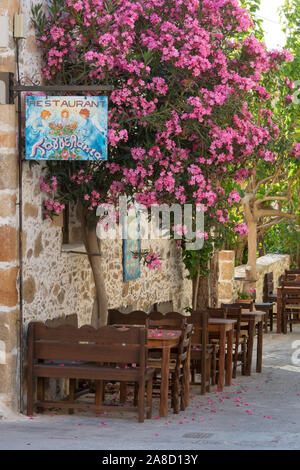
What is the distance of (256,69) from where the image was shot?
10.1 meters

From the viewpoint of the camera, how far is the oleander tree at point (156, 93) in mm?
9133

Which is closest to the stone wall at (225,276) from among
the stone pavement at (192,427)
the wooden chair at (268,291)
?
the wooden chair at (268,291)

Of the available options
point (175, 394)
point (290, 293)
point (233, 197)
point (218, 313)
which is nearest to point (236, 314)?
point (218, 313)

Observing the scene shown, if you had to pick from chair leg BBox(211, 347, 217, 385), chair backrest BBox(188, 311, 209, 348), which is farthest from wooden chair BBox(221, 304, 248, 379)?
chair backrest BBox(188, 311, 209, 348)

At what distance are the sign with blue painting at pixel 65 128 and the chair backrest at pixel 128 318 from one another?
101 inches

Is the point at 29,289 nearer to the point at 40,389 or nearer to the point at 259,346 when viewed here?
the point at 40,389

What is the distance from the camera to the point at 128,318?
10.7 m

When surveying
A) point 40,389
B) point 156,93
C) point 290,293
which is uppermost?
point 156,93

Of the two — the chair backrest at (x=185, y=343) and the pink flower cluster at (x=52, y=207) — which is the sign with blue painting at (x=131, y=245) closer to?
the chair backrest at (x=185, y=343)

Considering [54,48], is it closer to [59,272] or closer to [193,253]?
[59,272]

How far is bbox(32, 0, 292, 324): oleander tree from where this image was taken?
913 cm

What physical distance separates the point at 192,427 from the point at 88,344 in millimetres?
1267
